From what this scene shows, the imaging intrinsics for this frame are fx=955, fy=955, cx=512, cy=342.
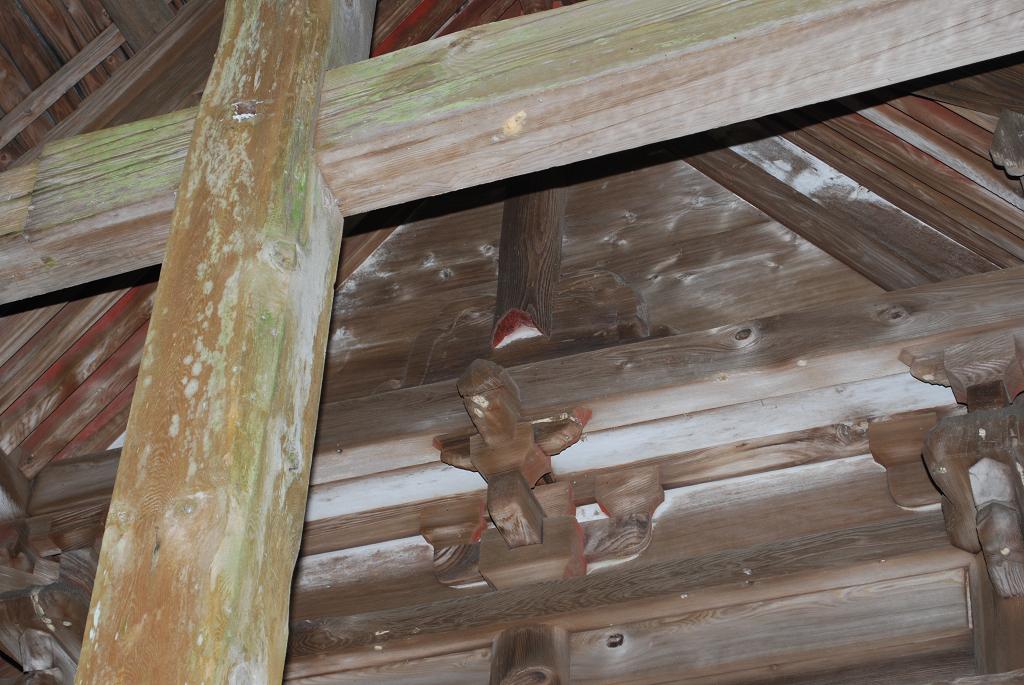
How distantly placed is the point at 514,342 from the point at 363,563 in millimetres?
876

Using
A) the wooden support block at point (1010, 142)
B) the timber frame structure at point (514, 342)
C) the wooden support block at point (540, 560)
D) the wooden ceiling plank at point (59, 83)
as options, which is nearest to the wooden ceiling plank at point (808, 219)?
the timber frame structure at point (514, 342)

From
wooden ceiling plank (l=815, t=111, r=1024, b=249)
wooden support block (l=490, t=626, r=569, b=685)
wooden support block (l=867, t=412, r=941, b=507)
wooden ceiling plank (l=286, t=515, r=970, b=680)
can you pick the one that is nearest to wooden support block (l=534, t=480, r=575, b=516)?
wooden ceiling plank (l=286, t=515, r=970, b=680)

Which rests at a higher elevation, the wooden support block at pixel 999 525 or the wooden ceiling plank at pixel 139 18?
the wooden ceiling plank at pixel 139 18

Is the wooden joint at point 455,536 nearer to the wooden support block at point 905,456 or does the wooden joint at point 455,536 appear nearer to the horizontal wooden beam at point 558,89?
the wooden support block at point 905,456

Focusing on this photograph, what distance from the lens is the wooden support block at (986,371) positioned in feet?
8.17

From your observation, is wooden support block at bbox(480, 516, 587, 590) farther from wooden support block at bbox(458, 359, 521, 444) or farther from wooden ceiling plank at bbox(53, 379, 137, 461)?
wooden ceiling plank at bbox(53, 379, 137, 461)

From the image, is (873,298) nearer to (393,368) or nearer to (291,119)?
(393,368)

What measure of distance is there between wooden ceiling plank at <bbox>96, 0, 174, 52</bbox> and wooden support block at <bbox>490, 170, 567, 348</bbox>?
1.36m

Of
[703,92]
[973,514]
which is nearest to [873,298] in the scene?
[973,514]

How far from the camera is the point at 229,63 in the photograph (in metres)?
1.61

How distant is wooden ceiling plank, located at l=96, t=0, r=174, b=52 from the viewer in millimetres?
3014

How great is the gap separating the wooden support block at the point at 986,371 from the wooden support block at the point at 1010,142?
1.58 feet

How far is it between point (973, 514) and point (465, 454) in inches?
54.5

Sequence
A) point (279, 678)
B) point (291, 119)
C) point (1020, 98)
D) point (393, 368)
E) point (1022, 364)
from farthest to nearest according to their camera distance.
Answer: point (393, 368) < point (1022, 364) < point (1020, 98) < point (291, 119) < point (279, 678)
